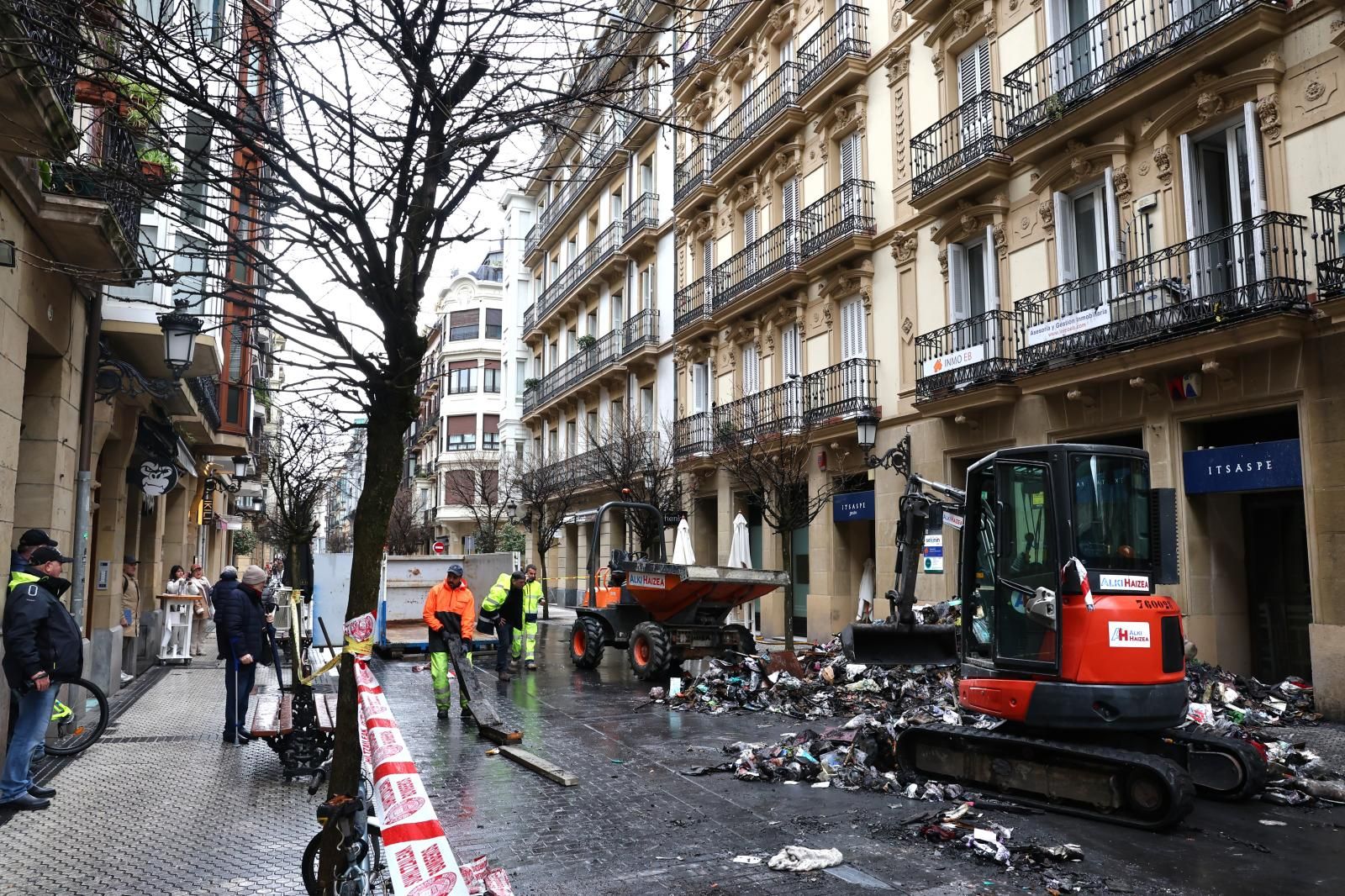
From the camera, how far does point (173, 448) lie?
1582 cm

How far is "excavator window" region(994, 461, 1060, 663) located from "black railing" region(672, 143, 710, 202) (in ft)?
65.9

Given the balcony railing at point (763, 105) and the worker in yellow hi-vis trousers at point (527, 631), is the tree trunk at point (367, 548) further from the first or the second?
the balcony railing at point (763, 105)

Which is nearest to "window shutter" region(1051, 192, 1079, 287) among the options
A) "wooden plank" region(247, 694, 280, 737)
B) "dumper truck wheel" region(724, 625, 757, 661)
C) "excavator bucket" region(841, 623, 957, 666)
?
"excavator bucket" region(841, 623, 957, 666)

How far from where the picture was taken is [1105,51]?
46.1ft

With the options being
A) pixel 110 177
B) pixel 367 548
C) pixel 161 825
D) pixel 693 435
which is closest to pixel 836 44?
pixel 693 435

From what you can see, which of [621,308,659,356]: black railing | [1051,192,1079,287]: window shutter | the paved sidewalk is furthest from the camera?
[621,308,659,356]: black railing

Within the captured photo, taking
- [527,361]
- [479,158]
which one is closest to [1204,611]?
[479,158]

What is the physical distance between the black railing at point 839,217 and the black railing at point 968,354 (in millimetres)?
3455

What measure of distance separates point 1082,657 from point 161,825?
21.6 ft

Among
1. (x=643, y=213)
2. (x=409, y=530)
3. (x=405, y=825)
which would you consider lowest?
(x=405, y=825)

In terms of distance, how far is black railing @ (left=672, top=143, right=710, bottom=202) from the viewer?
26.8 m

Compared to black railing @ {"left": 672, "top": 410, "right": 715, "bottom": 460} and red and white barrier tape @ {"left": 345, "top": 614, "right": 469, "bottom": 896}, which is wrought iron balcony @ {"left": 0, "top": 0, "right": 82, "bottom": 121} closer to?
red and white barrier tape @ {"left": 345, "top": 614, "right": 469, "bottom": 896}

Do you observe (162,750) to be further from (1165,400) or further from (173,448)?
(1165,400)

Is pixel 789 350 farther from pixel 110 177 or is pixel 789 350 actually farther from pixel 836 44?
pixel 110 177
